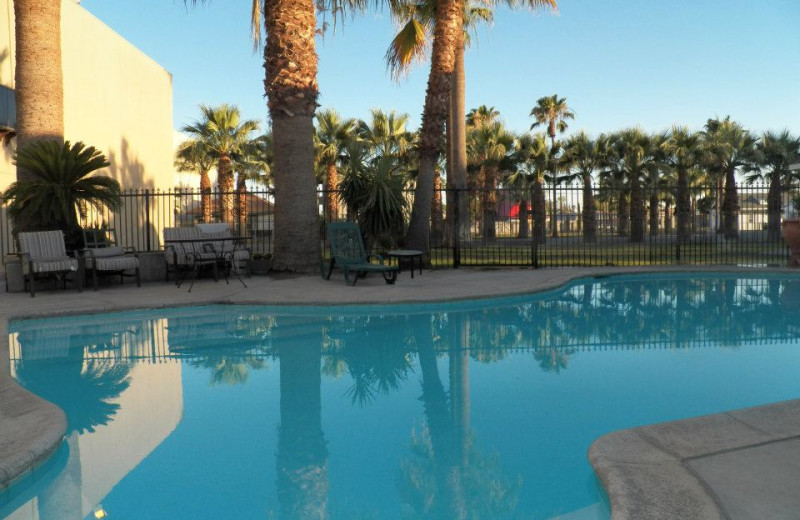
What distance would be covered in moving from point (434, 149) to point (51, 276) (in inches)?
307

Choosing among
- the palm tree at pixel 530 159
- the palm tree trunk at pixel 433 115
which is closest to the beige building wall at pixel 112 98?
the palm tree trunk at pixel 433 115

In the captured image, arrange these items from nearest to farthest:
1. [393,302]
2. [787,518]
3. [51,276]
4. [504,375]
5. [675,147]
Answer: [787,518] < [504,375] < [393,302] < [51,276] < [675,147]

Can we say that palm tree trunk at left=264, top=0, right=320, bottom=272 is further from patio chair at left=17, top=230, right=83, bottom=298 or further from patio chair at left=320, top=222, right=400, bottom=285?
patio chair at left=17, top=230, right=83, bottom=298

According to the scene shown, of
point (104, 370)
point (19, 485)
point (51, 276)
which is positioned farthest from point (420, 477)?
point (51, 276)

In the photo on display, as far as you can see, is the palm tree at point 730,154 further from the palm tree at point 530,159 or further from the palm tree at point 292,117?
the palm tree at point 292,117

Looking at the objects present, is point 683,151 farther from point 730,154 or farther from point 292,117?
point 292,117

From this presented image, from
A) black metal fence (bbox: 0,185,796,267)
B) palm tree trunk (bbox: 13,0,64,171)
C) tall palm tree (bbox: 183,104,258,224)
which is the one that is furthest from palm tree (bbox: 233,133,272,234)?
palm tree trunk (bbox: 13,0,64,171)

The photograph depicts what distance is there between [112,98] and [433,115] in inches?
545

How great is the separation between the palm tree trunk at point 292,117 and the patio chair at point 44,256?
358 centimetres

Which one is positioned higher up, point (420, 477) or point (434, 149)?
point (434, 149)

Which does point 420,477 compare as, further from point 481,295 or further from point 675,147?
point 675,147

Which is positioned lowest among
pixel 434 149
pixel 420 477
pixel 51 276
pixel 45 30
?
pixel 420 477

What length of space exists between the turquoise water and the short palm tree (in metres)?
2.84

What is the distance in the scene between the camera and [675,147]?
32.0 meters
